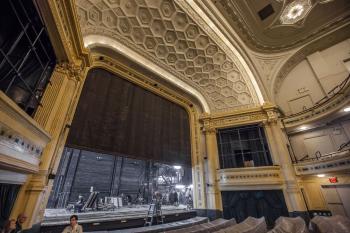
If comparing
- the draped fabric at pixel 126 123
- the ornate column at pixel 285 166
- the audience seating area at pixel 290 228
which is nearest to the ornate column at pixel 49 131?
the draped fabric at pixel 126 123

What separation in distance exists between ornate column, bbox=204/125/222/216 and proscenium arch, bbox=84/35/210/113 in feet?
5.36

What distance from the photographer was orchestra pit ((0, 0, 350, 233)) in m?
3.84

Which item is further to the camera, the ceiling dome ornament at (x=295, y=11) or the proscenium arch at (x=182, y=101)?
the ceiling dome ornament at (x=295, y=11)

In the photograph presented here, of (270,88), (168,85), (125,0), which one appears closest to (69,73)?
(125,0)

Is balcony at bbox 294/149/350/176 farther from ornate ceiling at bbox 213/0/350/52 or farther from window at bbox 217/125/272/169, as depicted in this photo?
ornate ceiling at bbox 213/0/350/52

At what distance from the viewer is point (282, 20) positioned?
26.2 ft

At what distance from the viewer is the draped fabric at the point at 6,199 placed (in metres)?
2.69

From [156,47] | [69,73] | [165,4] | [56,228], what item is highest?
[165,4]

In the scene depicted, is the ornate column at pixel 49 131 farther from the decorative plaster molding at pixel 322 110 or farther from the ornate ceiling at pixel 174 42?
the decorative plaster molding at pixel 322 110

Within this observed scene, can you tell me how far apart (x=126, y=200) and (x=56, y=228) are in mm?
9921

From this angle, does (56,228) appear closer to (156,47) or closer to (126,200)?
(156,47)

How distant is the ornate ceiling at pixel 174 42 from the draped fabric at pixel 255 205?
449 centimetres

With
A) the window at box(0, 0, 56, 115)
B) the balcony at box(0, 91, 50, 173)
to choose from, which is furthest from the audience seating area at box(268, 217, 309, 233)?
the window at box(0, 0, 56, 115)

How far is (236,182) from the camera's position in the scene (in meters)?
7.25
